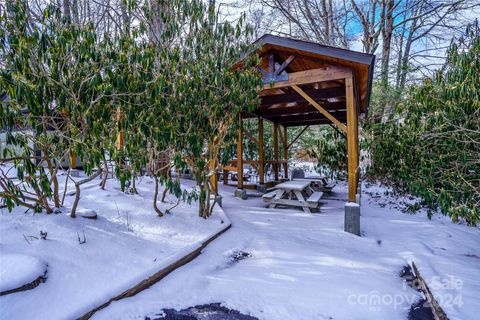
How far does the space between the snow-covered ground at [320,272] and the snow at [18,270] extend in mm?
679

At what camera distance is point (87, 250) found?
285 centimetres

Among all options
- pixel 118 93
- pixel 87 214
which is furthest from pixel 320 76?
pixel 87 214

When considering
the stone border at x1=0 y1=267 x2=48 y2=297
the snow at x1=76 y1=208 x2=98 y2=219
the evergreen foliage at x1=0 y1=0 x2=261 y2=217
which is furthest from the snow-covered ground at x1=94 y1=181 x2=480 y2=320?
the snow at x1=76 y1=208 x2=98 y2=219

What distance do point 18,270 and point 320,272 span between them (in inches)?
121

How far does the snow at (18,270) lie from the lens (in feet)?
7.07

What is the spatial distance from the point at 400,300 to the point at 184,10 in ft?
15.4

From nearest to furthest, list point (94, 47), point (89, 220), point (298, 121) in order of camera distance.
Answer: point (94, 47) → point (89, 220) → point (298, 121)

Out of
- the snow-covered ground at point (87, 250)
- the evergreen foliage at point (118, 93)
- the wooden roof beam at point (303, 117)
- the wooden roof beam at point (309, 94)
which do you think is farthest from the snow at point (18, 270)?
the wooden roof beam at point (303, 117)

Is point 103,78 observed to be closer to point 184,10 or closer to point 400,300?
point 184,10

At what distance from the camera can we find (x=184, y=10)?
159 inches

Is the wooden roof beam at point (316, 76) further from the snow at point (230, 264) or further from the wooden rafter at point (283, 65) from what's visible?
the snow at point (230, 264)

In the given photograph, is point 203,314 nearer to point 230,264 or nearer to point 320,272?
point 230,264

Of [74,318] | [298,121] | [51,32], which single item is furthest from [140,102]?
[298,121]

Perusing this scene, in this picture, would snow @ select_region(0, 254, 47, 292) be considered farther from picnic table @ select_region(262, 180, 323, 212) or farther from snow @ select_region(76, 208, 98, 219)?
picnic table @ select_region(262, 180, 323, 212)
